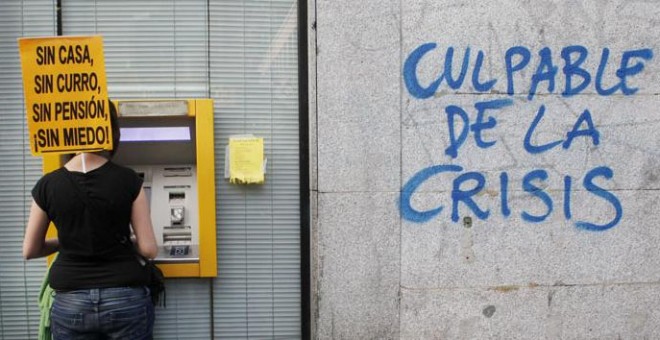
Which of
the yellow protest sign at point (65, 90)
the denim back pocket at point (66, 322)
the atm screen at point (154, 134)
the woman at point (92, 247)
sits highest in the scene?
the yellow protest sign at point (65, 90)

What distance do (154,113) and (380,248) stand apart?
171 cm

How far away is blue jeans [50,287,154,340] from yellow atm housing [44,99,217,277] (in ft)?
2.66

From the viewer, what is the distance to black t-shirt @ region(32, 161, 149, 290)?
2.98 meters

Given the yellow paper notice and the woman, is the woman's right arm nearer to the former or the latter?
the woman

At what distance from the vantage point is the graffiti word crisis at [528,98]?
4141 mm

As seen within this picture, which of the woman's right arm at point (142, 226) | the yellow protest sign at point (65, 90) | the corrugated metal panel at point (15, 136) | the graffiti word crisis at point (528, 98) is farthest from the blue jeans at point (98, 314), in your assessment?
the graffiti word crisis at point (528, 98)

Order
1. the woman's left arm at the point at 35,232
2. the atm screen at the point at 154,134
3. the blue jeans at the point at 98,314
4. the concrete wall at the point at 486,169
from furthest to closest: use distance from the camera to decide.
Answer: the concrete wall at the point at 486,169 < the atm screen at the point at 154,134 < the woman's left arm at the point at 35,232 < the blue jeans at the point at 98,314

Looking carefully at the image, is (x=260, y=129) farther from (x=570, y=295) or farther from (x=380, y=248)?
(x=570, y=295)

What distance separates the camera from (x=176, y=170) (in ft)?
12.8

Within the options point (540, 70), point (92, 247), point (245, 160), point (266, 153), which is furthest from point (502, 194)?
point (92, 247)

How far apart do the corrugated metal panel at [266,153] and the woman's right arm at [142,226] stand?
3.44 ft

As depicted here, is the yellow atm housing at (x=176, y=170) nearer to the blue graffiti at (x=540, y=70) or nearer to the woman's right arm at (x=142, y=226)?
the woman's right arm at (x=142, y=226)

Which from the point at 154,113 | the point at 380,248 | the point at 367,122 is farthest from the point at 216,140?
the point at 380,248

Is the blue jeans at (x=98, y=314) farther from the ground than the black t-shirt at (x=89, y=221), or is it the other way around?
the black t-shirt at (x=89, y=221)
